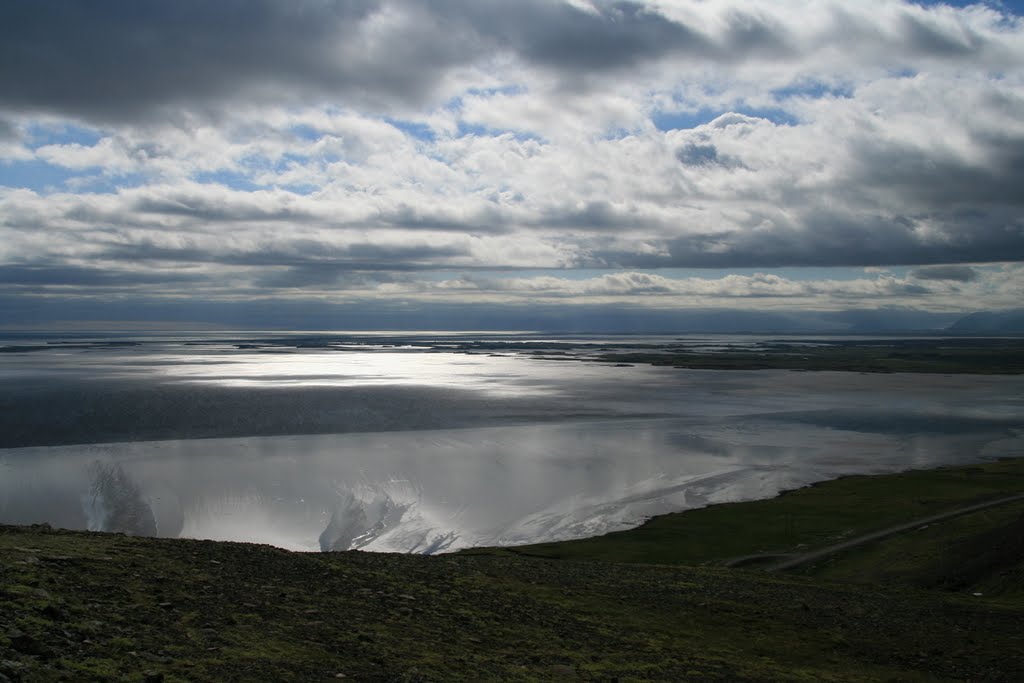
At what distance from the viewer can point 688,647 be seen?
17.3 m

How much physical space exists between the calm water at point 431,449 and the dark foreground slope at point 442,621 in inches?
529

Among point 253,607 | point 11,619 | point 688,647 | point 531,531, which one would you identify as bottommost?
point 531,531

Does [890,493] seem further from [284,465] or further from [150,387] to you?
[150,387]

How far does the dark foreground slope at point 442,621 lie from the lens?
12242 millimetres

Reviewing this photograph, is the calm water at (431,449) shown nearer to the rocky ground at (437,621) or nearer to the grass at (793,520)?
the grass at (793,520)

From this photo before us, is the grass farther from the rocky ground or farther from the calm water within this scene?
the rocky ground

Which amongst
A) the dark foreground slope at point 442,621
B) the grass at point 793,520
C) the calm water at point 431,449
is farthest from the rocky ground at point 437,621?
the calm water at point 431,449

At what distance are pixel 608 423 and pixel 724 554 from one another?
1808 inches

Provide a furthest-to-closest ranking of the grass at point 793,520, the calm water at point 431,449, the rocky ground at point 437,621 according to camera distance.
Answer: the calm water at point 431,449 → the grass at point 793,520 → the rocky ground at point 437,621

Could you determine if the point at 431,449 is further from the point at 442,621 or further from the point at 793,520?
the point at 442,621

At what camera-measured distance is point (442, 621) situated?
55.9 ft

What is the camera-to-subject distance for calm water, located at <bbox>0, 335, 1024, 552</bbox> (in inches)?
1515

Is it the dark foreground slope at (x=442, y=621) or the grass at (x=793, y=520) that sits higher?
the dark foreground slope at (x=442, y=621)

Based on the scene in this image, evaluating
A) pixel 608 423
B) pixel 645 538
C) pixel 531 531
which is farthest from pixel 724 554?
pixel 608 423
